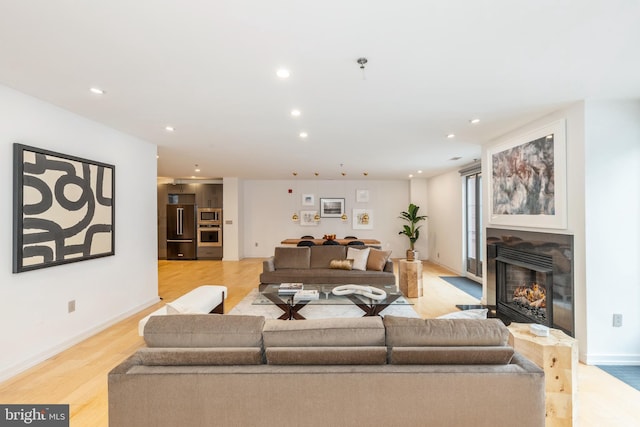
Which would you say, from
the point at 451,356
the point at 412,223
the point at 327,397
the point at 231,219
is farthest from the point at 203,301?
the point at 412,223

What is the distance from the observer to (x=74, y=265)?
3.63 meters

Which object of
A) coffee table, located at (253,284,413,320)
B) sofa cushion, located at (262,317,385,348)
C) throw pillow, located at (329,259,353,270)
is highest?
sofa cushion, located at (262,317,385,348)

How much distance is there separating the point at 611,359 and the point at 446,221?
18.1 feet

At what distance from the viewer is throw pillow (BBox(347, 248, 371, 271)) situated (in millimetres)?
5691

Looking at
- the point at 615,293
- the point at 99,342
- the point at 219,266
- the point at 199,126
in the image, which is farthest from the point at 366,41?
the point at 219,266

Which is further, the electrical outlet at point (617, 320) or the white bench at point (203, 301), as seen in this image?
the white bench at point (203, 301)

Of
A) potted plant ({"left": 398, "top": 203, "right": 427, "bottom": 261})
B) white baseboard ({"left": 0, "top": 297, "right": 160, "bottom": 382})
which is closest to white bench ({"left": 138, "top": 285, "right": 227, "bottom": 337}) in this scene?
white baseboard ({"left": 0, "top": 297, "right": 160, "bottom": 382})

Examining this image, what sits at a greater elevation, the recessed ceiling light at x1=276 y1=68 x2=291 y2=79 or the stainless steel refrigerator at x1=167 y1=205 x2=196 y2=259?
the recessed ceiling light at x1=276 y1=68 x2=291 y2=79

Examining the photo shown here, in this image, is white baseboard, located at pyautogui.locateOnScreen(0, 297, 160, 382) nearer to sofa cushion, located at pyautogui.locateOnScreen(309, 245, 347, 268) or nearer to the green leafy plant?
sofa cushion, located at pyautogui.locateOnScreen(309, 245, 347, 268)

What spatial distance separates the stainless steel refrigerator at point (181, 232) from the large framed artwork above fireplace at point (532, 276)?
825cm

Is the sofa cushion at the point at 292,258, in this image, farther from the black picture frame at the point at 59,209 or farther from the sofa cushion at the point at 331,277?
the black picture frame at the point at 59,209

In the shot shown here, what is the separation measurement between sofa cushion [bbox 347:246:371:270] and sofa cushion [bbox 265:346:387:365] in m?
3.99

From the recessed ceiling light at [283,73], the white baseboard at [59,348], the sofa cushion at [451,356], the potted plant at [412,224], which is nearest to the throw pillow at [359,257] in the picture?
the white baseboard at [59,348]

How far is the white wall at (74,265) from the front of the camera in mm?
2904
